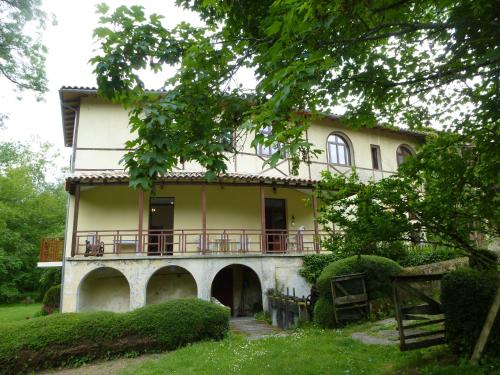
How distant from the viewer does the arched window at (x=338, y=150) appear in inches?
696

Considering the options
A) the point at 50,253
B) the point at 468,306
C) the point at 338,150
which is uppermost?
the point at 338,150

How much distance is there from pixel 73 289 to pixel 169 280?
3302 mm

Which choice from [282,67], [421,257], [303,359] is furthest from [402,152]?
[282,67]

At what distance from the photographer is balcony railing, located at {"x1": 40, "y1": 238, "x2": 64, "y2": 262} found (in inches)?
542

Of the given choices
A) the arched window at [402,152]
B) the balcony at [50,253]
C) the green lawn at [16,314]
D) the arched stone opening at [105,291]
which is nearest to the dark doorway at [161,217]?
the arched stone opening at [105,291]

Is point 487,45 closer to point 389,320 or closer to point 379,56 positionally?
point 379,56

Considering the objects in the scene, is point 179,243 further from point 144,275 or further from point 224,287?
A: point 224,287

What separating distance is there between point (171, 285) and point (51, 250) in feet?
14.7

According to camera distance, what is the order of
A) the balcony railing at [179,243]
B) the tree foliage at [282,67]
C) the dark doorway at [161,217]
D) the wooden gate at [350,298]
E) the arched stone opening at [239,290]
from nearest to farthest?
the tree foliage at [282,67] < the wooden gate at [350,298] < the balcony railing at [179,243] < the arched stone opening at [239,290] < the dark doorway at [161,217]

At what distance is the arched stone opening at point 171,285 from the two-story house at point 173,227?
→ 0.04 metres

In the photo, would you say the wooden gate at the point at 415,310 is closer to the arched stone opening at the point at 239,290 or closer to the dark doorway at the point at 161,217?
the arched stone opening at the point at 239,290

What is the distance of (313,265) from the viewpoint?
44.0 ft

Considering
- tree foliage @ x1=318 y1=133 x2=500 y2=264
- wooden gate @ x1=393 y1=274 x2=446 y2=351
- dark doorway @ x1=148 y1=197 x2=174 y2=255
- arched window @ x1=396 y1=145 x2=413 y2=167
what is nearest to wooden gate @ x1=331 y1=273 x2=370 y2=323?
wooden gate @ x1=393 y1=274 x2=446 y2=351

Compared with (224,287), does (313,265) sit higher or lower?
higher
